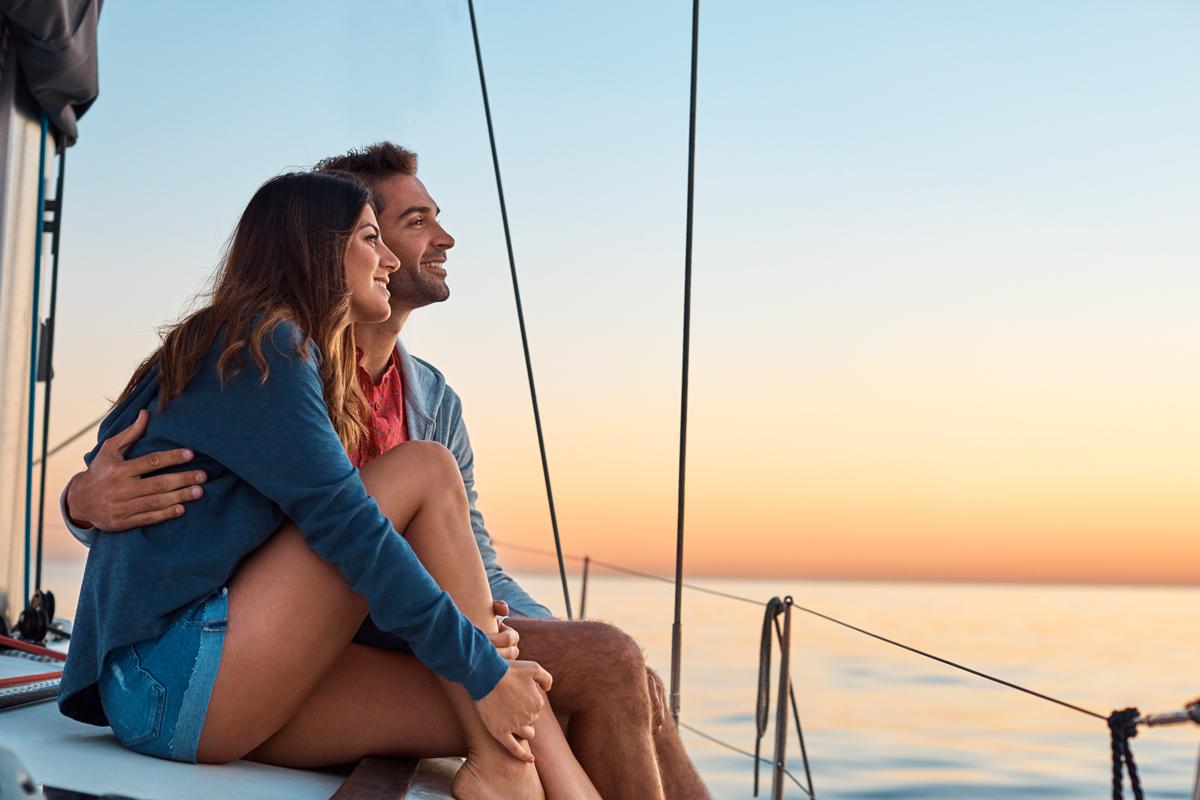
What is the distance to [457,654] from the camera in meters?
1.27

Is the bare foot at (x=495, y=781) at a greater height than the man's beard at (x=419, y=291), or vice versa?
the man's beard at (x=419, y=291)

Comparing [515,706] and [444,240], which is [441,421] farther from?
[515,706]

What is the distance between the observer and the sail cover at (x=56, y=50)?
2.73m

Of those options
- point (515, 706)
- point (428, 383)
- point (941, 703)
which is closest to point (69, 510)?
point (515, 706)

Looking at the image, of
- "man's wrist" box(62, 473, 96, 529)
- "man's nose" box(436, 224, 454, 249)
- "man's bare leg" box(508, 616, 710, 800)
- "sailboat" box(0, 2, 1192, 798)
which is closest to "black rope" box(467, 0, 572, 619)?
"man's nose" box(436, 224, 454, 249)

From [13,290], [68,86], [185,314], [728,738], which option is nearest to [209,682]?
[185,314]

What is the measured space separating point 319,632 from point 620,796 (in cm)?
45

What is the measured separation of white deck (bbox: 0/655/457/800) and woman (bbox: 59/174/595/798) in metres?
0.03

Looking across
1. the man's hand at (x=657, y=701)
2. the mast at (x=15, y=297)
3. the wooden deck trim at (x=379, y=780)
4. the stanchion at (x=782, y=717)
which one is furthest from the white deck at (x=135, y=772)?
the mast at (x=15, y=297)

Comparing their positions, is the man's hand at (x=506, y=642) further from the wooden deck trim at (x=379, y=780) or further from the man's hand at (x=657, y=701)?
the man's hand at (x=657, y=701)

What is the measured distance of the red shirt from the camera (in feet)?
6.24

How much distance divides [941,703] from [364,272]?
317 inches

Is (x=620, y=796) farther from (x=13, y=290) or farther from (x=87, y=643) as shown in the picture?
(x=13, y=290)

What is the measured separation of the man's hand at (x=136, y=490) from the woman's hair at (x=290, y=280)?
0.07 meters
